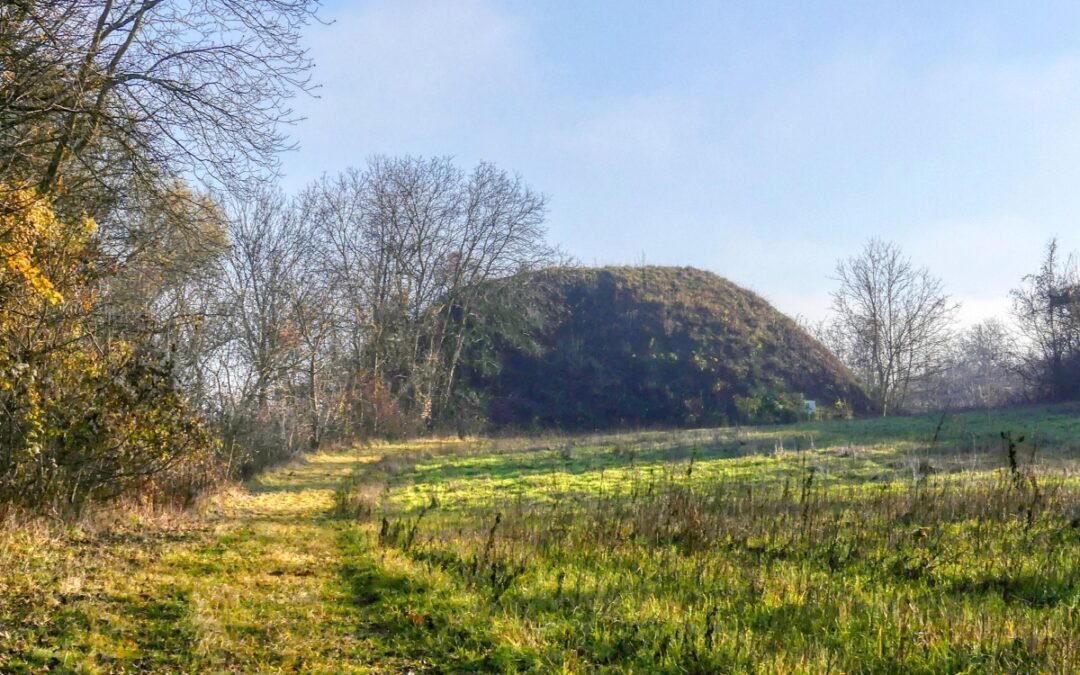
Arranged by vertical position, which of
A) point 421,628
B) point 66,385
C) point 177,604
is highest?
point 66,385

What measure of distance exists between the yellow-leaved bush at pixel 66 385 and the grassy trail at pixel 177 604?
114 cm

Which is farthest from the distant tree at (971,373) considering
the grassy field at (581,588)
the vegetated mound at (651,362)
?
the grassy field at (581,588)

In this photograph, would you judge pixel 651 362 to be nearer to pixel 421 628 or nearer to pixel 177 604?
pixel 421 628

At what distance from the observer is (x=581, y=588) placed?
246 inches

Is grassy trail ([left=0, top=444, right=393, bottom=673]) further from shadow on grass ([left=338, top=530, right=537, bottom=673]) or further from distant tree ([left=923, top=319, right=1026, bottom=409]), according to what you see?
distant tree ([left=923, top=319, right=1026, bottom=409])

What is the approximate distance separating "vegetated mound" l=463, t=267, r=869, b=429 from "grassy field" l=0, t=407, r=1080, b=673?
32.8m

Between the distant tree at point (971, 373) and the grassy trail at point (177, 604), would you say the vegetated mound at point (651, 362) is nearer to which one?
the distant tree at point (971, 373)

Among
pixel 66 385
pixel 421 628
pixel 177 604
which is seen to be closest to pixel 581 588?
pixel 421 628

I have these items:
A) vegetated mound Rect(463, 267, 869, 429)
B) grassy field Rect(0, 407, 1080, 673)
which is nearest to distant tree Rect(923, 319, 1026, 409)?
vegetated mound Rect(463, 267, 869, 429)

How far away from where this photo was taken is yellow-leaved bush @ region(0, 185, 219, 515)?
760 cm

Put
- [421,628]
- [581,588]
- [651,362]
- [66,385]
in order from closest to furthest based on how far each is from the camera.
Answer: [421,628] < [581,588] < [66,385] < [651,362]

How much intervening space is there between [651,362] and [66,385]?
42.2 metres

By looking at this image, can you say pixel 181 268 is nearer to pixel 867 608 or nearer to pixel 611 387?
pixel 867 608

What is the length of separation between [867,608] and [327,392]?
1151 inches
